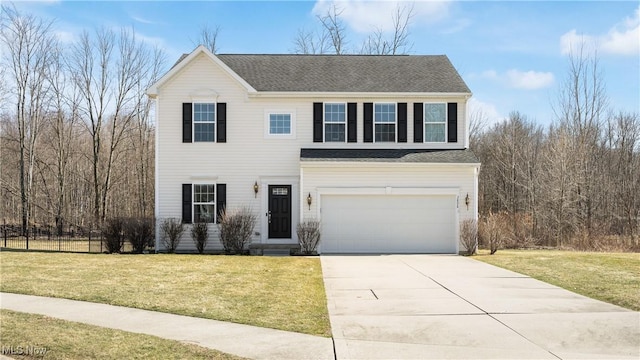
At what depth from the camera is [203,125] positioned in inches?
826

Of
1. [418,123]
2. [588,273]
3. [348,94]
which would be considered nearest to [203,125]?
[348,94]

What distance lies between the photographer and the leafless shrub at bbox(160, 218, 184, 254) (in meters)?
20.1

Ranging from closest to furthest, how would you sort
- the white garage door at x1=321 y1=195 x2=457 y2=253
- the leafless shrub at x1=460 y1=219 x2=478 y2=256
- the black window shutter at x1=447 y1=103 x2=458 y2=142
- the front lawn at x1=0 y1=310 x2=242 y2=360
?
1. the front lawn at x1=0 y1=310 x2=242 y2=360
2. the leafless shrub at x1=460 y1=219 x2=478 y2=256
3. the white garage door at x1=321 y1=195 x2=457 y2=253
4. the black window shutter at x1=447 y1=103 x2=458 y2=142

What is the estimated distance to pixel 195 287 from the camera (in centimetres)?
1134

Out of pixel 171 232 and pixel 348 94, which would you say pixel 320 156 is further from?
pixel 171 232

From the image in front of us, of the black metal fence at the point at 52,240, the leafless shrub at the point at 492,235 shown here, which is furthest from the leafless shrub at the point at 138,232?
the leafless shrub at the point at 492,235

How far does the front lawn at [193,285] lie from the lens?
8.92 metres

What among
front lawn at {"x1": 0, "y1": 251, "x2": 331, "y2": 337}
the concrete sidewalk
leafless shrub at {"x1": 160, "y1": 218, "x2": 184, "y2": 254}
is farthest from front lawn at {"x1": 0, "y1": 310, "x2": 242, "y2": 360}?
leafless shrub at {"x1": 160, "y1": 218, "x2": 184, "y2": 254}

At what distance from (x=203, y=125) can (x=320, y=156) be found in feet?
15.3

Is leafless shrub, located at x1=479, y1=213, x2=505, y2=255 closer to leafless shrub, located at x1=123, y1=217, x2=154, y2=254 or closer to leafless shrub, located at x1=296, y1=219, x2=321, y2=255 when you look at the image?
leafless shrub, located at x1=296, y1=219, x2=321, y2=255

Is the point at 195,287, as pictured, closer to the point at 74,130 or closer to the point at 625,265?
the point at 625,265

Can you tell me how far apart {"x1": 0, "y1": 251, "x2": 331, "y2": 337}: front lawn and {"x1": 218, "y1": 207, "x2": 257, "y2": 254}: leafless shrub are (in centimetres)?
251

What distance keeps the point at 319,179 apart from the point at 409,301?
10138 mm

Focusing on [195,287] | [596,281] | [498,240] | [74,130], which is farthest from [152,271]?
[74,130]
